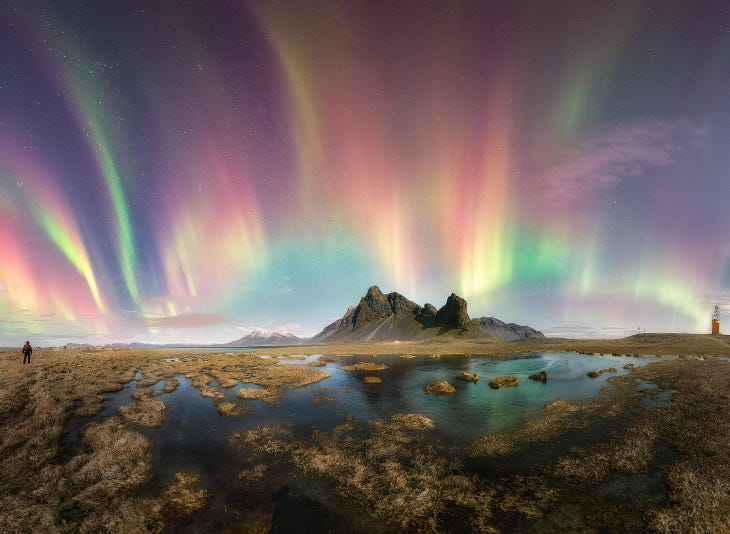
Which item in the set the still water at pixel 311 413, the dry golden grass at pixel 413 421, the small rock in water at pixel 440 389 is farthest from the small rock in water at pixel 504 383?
the dry golden grass at pixel 413 421

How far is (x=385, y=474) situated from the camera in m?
18.2

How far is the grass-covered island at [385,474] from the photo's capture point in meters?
13.6

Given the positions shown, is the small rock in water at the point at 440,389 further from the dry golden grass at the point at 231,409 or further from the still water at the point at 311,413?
the dry golden grass at the point at 231,409

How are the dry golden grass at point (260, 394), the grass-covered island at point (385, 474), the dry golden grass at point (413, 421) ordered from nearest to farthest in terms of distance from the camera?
the grass-covered island at point (385, 474) → the dry golden grass at point (413, 421) → the dry golden grass at point (260, 394)

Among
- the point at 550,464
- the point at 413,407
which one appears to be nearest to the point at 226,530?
the point at 550,464

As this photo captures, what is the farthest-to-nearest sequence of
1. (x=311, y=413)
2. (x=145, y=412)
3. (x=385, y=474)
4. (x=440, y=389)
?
(x=440, y=389), (x=311, y=413), (x=145, y=412), (x=385, y=474)

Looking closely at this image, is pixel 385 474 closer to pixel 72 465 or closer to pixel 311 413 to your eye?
pixel 311 413

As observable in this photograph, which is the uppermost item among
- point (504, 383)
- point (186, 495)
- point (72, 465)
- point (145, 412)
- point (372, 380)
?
point (72, 465)

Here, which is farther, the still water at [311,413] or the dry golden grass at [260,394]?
the dry golden grass at [260,394]

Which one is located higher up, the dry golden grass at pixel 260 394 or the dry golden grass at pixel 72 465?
the dry golden grass at pixel 72 465

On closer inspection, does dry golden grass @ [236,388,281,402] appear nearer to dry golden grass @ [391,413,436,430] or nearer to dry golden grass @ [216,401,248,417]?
dry golden grass @ [216,401,248,417]

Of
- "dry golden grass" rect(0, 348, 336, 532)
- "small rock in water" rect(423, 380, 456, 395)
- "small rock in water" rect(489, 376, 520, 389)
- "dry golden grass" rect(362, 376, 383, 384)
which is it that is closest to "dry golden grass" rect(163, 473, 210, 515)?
"dry golden grass" rect(0, 348, 336, 532)

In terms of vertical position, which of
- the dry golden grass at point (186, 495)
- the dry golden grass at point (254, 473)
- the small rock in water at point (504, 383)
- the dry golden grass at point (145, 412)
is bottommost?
the small rock in water at point (504, 383)

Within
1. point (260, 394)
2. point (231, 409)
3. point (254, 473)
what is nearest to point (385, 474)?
point (254, 473)
